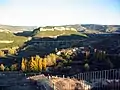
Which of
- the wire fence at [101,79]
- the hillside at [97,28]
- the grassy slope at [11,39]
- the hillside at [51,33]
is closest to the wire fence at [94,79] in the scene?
the wire fence at [101,79]

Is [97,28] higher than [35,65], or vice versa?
[35,65]

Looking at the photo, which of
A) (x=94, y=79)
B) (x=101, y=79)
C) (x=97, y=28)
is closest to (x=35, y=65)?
(x=94, y=79)

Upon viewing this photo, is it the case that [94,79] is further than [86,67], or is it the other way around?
[86,67]

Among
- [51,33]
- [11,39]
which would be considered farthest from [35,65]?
[51,33]

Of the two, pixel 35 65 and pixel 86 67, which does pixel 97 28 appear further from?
pixel 86 67

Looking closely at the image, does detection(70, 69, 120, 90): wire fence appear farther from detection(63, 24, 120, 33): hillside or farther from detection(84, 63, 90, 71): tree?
detection(63, 24, 120, 33): hillside

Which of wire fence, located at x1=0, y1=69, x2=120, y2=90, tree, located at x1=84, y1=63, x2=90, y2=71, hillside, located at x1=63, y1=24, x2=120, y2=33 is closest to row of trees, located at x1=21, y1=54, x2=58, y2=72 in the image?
wire fence, located at x1=0, y1=69, x2=120, y2=90

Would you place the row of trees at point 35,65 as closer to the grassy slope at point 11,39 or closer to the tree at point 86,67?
the tree at point 86,67

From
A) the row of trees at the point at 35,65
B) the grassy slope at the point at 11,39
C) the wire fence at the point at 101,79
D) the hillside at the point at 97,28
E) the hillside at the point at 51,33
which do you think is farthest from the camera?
the hillside at the point at 97,28

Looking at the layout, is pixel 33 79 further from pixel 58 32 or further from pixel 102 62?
pixel 58 32

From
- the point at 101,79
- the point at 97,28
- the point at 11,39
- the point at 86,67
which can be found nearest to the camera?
the point at 101,79

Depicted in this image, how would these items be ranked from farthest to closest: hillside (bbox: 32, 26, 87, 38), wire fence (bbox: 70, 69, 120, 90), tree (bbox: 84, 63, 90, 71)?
hillside (bbox: 32, 26, 87, 38) → tree (bbox: 84, 63, 90, 71) → wire fence (bbox: 70, 69, 120, 90)

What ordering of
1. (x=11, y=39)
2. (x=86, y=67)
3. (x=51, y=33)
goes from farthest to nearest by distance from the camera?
(x=51, y=33) < (x=11, y=39) < (x=86, y=67)

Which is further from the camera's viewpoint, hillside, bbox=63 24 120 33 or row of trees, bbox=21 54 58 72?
hillside, bbox=63 24 120 33
